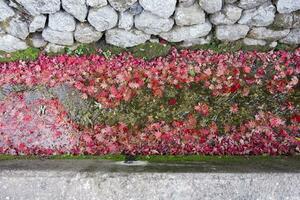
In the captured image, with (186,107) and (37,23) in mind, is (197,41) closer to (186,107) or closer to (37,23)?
(186,107)

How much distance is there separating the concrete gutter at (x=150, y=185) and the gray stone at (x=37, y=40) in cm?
182

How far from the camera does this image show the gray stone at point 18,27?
4637mm

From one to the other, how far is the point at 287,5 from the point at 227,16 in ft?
2.23

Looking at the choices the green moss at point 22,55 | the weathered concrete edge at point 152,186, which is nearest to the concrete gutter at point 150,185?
the weathered concrete edge at point 152,186

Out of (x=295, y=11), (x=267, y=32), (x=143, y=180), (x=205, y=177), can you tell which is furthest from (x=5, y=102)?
(x=295, y=11)

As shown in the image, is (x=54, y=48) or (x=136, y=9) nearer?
(x=136, y=9)

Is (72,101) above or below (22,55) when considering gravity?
below

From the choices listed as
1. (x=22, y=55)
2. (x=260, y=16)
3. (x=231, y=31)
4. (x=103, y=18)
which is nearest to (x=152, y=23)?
(x=103, y=18)

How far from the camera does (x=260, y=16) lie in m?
4.65

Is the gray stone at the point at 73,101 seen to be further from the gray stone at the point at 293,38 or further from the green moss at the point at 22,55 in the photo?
the gray stone at the point at 293,38

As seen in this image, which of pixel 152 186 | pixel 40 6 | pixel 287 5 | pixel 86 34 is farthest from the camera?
pixel 86 34

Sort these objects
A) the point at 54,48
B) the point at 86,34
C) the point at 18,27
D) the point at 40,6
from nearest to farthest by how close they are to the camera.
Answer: the point at 40,6, the point at 18,27, the point at 86,34, the point at 54,48

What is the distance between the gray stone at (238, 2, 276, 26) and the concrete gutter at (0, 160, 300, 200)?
6.23 ft

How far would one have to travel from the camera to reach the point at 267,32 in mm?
4844
